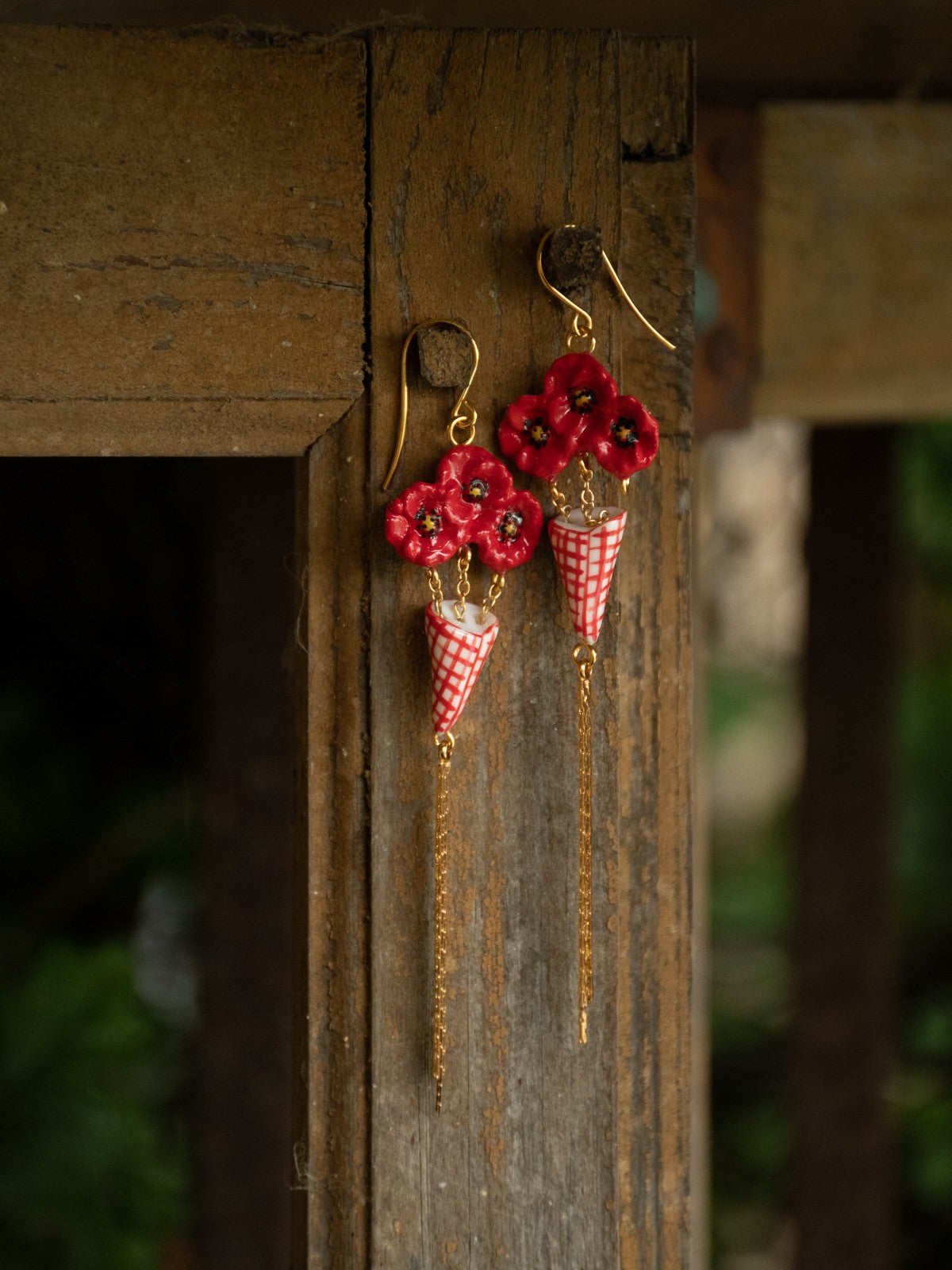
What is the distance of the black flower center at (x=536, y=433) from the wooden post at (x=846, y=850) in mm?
1174

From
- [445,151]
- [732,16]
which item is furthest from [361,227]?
[732,16]

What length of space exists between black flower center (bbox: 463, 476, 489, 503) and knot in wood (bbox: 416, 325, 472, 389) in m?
0.05

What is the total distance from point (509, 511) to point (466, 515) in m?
0.02

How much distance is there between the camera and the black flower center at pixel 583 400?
66cm

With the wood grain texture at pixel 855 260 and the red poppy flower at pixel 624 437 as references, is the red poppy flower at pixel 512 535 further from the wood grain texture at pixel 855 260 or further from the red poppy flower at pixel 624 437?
the wood grain texture at pixel 855 260

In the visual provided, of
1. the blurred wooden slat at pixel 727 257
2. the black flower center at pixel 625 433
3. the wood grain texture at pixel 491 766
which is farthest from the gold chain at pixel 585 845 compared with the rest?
the blurred wooden slat at pixel 727 257

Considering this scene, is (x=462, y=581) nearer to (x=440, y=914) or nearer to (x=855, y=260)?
(x=440, y=914)

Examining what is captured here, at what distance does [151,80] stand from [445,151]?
15 cm

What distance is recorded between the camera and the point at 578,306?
0.67m

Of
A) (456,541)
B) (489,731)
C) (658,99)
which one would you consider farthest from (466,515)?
(658,99)

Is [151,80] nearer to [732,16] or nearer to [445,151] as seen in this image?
[445,151]

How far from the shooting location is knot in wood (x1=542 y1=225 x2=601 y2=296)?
2.15 feet

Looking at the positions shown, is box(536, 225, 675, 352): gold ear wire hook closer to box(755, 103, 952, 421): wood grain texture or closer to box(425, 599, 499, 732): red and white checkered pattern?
box(425, 599, 499, 732): red and white checkered pattern

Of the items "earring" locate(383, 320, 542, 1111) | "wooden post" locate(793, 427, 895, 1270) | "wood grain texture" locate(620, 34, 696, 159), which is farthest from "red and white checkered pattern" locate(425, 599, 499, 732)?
"wooden post" locate(793, 427, 895, 1270)
